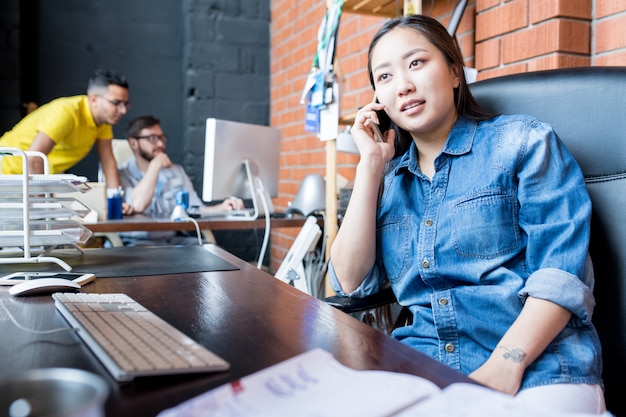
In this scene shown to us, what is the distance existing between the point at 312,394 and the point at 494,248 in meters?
0.64

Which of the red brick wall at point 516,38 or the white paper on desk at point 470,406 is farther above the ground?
the red brick wall at point 516,38

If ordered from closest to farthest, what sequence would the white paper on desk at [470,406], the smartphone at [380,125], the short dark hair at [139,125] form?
the white paper on desk at [470,406] < the smartphone at [380,125] < the short dark hair at [139,125]

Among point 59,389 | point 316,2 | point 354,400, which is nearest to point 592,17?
point 354,400

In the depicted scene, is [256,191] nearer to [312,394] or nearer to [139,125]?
[139,125]

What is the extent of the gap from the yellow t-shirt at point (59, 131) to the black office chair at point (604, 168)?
7.64 ft

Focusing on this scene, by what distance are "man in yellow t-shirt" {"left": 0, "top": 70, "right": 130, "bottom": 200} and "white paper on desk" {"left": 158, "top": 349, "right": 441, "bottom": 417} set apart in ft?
8.12

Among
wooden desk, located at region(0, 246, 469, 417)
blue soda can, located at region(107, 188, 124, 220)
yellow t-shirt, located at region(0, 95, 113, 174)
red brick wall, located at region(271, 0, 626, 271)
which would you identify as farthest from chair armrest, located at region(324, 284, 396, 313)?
yellow t-shirt, located at region(0, 95, 113, 174)

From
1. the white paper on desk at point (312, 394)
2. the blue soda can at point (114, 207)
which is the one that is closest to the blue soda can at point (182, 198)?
the blue soda can at point (114, 207)

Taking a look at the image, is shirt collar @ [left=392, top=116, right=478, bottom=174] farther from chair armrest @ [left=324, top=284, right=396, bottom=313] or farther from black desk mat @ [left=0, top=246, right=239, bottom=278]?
black desk mat @ [left=0, top=246, right=239, bottom=278]

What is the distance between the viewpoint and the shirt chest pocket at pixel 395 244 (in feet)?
3.71

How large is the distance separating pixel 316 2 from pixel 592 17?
6.85 ft

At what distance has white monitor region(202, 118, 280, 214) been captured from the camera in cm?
226

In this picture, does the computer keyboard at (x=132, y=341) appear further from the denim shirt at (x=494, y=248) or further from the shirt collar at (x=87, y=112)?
the shirt collar at (x=87, y=112)

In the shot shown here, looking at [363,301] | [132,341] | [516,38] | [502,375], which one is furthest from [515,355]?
[516,38]
